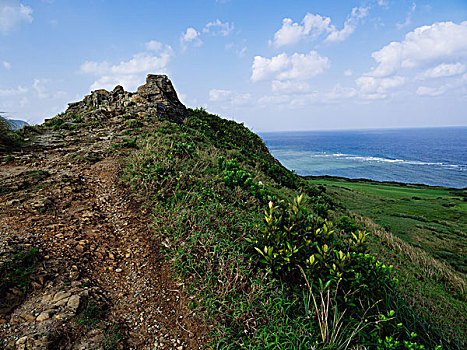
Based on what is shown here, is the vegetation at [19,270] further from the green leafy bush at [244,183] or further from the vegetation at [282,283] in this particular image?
the green leafy bush at [244,183]

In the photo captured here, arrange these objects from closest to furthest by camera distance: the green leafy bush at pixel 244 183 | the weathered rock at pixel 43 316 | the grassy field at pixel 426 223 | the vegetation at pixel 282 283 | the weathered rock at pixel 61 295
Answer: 1. the weathered rock at pixel 43 316
2. the vegetation at pixel 282 283
3. the weathered rock at pixel 61 295
4. the green leafy bush at pixel 244 183
5. the grassy field at pixel 426 223

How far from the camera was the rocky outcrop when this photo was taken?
41.3ft

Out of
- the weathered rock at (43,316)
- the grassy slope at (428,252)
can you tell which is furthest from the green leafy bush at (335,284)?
the weathered rock at (43,316)

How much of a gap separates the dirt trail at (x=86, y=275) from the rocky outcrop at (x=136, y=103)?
793 cm

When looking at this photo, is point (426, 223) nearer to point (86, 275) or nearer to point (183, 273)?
point (183, 273)

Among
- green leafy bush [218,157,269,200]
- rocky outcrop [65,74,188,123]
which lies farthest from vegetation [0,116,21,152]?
green leafy bush [218,157,269,200]

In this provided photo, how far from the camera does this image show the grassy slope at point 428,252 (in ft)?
13.7

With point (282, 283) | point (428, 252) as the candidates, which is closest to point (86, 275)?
point (282, 283)

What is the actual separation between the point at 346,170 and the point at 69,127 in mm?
75156

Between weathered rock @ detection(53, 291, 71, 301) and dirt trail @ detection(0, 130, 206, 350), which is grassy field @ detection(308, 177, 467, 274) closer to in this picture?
dirt trail @ detection(0, 130, 206, 350)

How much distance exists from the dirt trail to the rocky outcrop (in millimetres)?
7929

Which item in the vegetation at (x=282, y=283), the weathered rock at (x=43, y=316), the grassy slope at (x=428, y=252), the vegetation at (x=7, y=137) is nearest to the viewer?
the weathered rock at (x=43, y=316)

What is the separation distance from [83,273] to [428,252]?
34.9ft

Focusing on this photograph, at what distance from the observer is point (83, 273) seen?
10.3 ft
